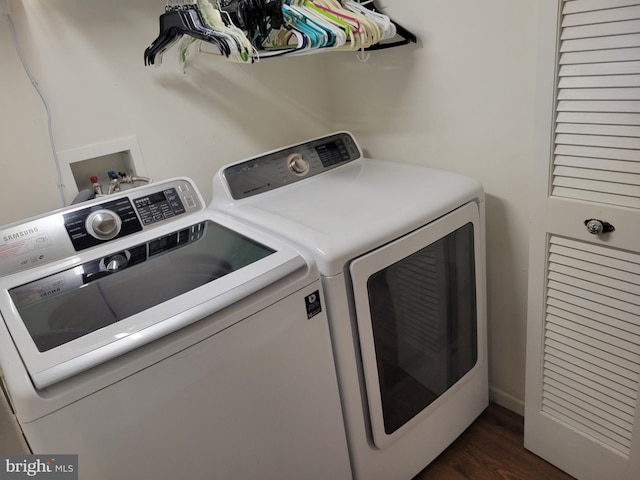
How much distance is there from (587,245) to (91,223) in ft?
4.43

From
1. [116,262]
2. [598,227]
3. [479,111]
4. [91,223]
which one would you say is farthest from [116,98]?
[598,227]

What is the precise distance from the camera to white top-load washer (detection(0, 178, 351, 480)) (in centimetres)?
84

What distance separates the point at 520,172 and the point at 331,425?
37.4 inches

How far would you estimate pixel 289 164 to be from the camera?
1.63 meters

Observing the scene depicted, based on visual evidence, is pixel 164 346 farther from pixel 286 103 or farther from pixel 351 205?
pixel 286 103

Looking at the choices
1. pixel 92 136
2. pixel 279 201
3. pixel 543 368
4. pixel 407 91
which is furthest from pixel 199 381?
pixel 407 91

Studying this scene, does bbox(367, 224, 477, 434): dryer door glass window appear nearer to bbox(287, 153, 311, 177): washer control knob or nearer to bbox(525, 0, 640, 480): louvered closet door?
bbox(525, 0, 640, 480): louvered closet door

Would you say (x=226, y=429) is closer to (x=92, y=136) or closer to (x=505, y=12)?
(x=92, y=136)

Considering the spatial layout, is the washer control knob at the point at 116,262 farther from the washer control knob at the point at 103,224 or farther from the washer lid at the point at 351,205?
the washer lid at the point at 351,205

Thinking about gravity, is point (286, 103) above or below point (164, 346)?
above

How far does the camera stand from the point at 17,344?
0.90m

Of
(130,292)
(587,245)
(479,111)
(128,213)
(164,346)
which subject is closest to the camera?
(164,346)

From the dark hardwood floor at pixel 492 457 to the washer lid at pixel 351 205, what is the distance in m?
0.90

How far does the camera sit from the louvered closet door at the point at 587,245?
1062 mm
